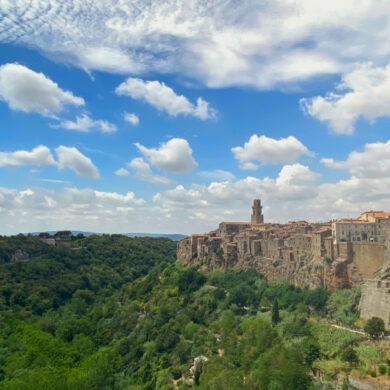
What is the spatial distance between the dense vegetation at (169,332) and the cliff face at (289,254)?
2218 millimetres

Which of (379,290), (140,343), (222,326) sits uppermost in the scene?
(379,290)

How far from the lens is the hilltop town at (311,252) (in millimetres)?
46750

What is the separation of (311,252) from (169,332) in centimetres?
2229

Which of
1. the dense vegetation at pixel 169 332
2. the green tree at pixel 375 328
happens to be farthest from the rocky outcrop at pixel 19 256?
the green tree at pixel 375 328

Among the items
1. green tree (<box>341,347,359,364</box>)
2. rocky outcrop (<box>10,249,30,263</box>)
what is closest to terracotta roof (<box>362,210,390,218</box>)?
green tree (<box>341,347,359,364</box>)

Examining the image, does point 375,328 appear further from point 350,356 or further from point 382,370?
point 382,370

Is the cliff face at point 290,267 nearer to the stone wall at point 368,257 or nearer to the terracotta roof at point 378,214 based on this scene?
the stone wall at point 368,257

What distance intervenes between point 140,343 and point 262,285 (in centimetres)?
1938

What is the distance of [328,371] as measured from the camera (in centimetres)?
3316

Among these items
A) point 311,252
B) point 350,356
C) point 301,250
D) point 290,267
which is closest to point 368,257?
point 311,252

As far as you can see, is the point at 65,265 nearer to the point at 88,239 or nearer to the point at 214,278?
the point at 88,239

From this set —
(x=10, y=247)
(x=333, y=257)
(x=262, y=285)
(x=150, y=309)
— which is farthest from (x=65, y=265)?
(x=333, y=257)

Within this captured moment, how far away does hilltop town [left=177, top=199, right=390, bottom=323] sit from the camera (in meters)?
46.8

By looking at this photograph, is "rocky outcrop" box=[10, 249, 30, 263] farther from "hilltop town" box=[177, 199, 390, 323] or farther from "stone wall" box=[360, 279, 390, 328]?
"stone wall" box=[360, 279, 390, 328]
